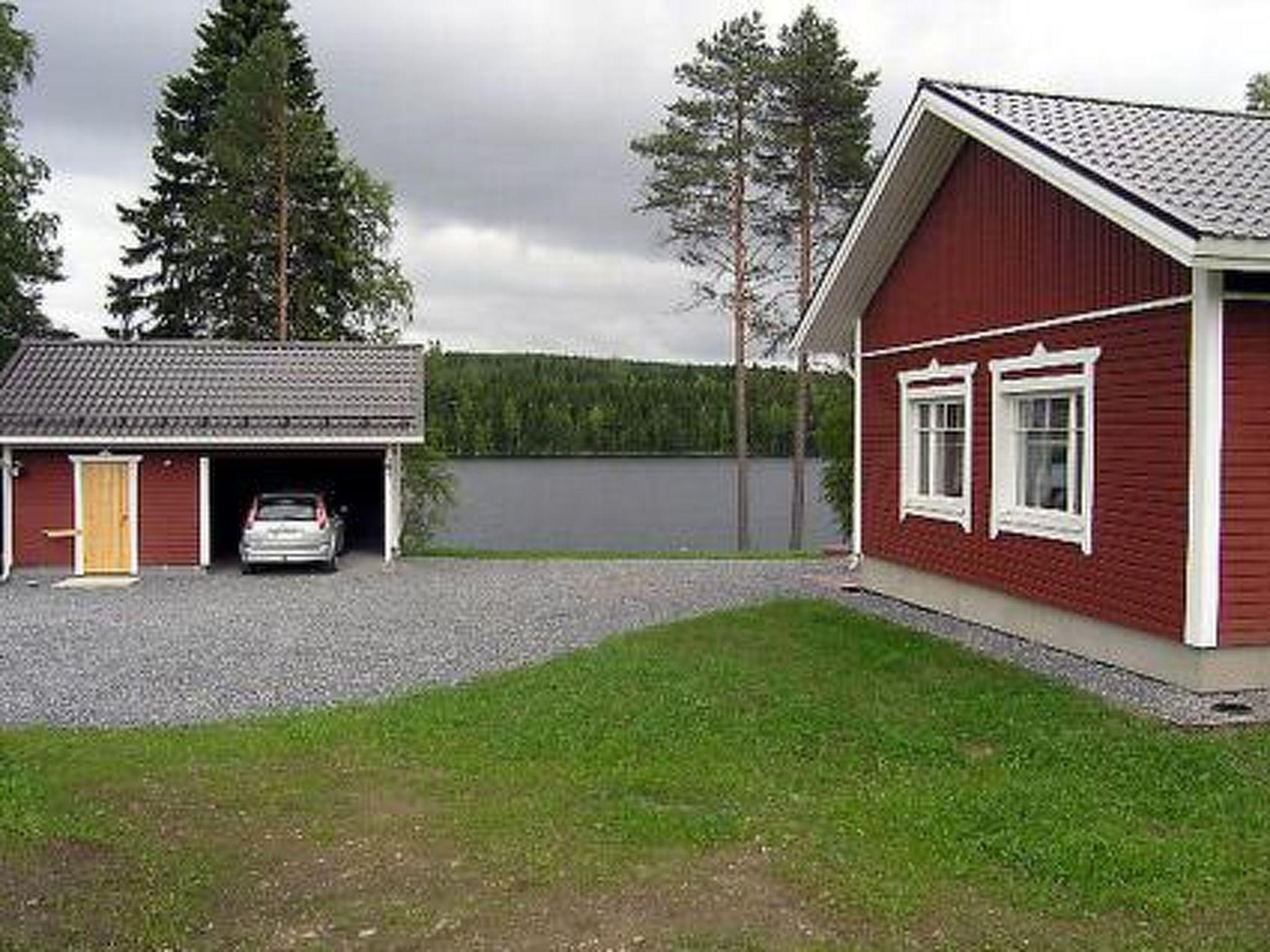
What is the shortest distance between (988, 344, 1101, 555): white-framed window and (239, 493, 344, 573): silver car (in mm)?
11646

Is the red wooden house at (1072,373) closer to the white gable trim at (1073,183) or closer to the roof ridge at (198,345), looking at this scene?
the white gable trim at (1073,183)

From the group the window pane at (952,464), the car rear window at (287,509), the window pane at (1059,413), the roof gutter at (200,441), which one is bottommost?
the car rear window at (287,509)

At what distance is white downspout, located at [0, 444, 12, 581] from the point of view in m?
19.5

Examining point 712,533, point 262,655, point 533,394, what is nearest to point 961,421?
point 262,655

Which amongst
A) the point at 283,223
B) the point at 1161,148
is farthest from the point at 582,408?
the point at 1161,148

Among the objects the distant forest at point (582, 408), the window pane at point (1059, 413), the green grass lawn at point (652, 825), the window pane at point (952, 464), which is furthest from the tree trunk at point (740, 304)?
the distant forest at point (582, 408)

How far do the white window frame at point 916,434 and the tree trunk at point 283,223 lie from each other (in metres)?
21.7

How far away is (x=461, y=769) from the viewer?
24.1 feet

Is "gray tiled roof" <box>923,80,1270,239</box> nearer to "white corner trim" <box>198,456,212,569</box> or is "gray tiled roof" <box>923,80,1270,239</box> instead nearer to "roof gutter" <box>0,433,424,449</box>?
"roof gutter" <box>0,433,424,449</box>

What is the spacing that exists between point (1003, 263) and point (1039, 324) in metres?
1.01

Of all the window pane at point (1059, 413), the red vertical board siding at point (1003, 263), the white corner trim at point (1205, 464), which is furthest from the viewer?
the window pane at point (1059, 413)

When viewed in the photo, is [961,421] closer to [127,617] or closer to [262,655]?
[262,655]

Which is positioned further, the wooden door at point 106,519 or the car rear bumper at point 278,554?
the wooden door at point 106,519

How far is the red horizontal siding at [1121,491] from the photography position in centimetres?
941
